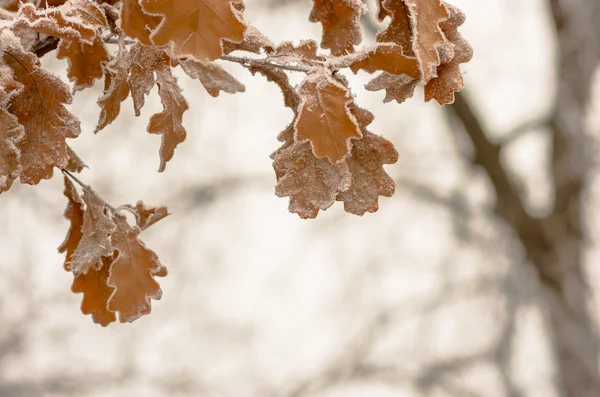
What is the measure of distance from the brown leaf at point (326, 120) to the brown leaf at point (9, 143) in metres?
0.31

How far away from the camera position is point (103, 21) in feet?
2.56

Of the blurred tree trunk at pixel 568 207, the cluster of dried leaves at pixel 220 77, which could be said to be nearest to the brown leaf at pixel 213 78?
the cluster of dried leaves at pixel 220 77

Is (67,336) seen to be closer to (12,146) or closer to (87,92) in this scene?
(87,92)

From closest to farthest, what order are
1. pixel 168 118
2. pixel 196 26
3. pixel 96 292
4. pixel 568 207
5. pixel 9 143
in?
pixel 196 26, pixel 9 143, pixel 168 118, pixel 96 292, pixel 568 207

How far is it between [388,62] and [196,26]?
0.24 metres

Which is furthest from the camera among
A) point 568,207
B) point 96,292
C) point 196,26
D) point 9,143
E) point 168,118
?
point 568,207

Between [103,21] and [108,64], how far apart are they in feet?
0.26

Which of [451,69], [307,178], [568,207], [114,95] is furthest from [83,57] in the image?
[568,207]

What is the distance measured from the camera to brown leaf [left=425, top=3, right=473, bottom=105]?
0.78 meters

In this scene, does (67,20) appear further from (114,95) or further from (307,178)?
(307,178)

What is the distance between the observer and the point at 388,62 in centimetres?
77

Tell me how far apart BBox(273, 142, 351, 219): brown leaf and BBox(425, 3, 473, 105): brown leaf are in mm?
140

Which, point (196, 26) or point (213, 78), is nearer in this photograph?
point (196, 26)

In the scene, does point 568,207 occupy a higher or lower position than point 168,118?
higher
